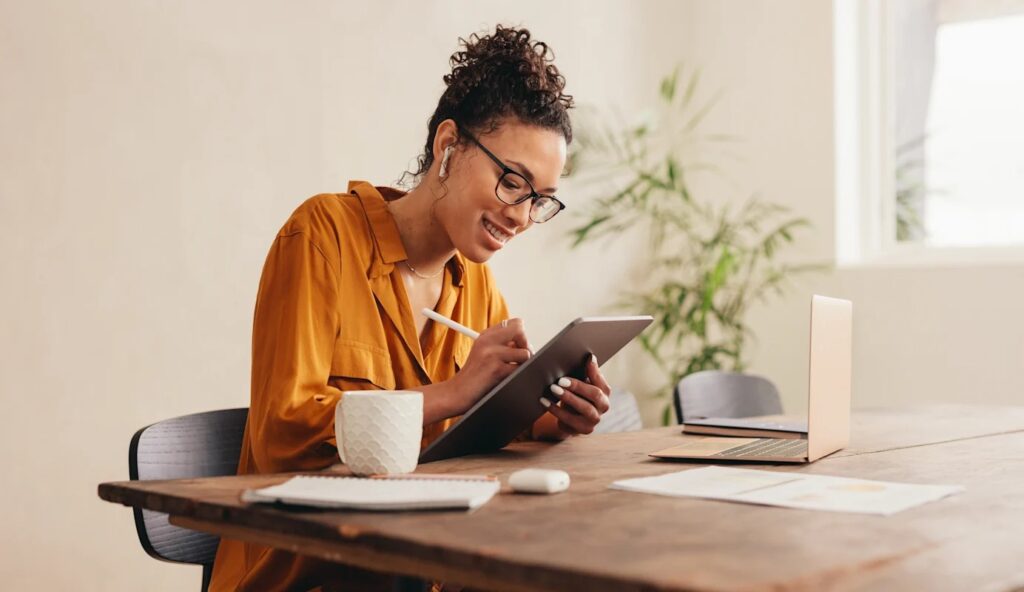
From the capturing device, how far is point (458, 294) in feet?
6.32

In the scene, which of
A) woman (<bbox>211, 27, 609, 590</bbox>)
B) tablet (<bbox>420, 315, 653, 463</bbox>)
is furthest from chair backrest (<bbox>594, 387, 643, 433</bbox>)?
tablet (<bbox>420, 315, 653, 463</bbox>)

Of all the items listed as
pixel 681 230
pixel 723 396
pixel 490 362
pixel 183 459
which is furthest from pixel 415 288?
pixel 681 230

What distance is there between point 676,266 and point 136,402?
248 centimetres

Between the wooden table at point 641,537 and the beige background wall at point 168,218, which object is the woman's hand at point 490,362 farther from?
the beige background wall at point 168,218

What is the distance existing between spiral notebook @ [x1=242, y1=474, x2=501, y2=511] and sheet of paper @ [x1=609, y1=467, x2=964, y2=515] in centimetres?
20

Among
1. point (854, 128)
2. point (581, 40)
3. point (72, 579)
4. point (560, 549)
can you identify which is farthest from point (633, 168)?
point (560, 549)

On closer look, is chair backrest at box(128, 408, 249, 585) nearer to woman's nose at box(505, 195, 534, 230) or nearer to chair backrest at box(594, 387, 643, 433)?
woman's nose at box(505, 195, 534, 230)

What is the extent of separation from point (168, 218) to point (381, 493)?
1.79 m

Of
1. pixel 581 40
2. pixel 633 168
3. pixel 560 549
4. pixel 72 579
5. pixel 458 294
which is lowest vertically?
pixel 72 579

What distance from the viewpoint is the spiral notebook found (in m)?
1.01

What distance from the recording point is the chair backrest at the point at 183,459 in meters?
1.59

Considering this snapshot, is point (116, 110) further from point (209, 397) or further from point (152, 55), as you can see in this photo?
point (209, 397)

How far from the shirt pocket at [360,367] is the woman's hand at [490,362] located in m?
0.18

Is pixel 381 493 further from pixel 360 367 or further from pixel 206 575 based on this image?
pixel 206 575
